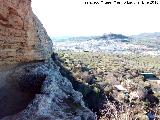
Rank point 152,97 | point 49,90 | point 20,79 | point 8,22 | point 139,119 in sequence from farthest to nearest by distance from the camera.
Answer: point 152,97 → point 139,119 → point 20,79 → point 49,90 → point 8,22

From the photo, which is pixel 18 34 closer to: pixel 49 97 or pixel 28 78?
pixel 28 78

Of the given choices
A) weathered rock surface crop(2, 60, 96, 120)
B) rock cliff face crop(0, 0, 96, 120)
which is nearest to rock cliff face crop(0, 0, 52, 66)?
rock cliff face crop(0, 0, 96, 120)

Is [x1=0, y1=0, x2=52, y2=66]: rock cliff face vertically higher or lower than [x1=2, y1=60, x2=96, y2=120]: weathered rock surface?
higher

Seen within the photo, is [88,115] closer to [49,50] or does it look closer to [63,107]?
[63,107]

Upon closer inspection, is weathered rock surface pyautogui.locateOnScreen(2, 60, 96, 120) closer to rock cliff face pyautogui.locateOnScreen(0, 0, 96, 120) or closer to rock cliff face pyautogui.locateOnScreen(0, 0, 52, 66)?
rock cliff face pyautogui.locateOnScreen(0, 0, 96, 120)

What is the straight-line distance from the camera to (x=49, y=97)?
10.4 metres

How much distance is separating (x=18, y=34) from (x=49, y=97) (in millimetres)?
1821

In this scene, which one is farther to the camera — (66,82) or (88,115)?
(66,82)

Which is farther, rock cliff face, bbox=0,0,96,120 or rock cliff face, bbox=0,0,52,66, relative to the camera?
rock cliff face, bbox=0,0,96,120

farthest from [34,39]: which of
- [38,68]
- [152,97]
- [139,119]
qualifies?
[152,97]

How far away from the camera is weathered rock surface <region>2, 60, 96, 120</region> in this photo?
9.66 metres

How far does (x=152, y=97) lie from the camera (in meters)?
46.4

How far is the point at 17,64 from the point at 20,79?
50 centimetres

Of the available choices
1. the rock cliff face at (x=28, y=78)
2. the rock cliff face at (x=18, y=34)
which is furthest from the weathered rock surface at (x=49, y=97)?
the rock cliff face at (x=18, y=34)
